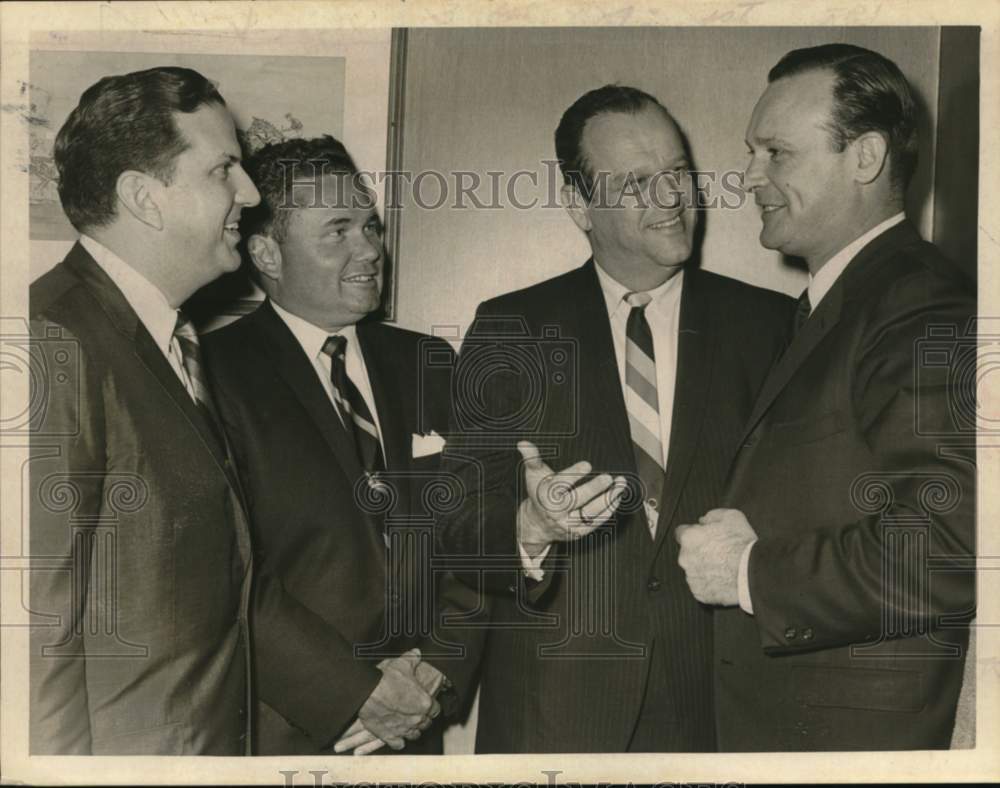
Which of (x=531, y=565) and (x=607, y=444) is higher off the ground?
(x=607, y=444)

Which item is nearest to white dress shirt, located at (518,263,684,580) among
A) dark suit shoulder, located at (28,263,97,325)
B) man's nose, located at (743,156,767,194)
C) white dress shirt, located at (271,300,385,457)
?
man's nose, located at (743,156,767,194)

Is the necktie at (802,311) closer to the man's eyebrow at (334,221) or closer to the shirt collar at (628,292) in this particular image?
the shirt collar at (628,292)

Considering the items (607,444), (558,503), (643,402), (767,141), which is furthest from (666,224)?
(558,503)

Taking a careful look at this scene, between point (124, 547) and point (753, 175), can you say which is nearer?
point (124, 547)

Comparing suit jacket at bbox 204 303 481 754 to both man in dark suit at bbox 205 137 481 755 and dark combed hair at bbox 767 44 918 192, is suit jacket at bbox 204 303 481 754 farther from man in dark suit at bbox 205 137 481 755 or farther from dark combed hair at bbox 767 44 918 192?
dark combed hair at bbox 767 44 918 192

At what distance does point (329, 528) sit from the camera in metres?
2.53

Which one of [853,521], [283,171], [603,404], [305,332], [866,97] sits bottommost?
[853,521]

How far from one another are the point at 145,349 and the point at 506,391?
77 centimetres

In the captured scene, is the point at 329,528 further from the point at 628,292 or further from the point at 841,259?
the point at 841,259

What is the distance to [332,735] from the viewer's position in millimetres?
2562

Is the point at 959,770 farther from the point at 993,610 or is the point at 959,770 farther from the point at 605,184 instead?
the point at 605,184

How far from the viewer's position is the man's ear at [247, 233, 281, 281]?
257 centimetres

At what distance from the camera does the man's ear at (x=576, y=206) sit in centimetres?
261

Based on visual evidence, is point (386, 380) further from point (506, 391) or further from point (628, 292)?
point (628, 292)
